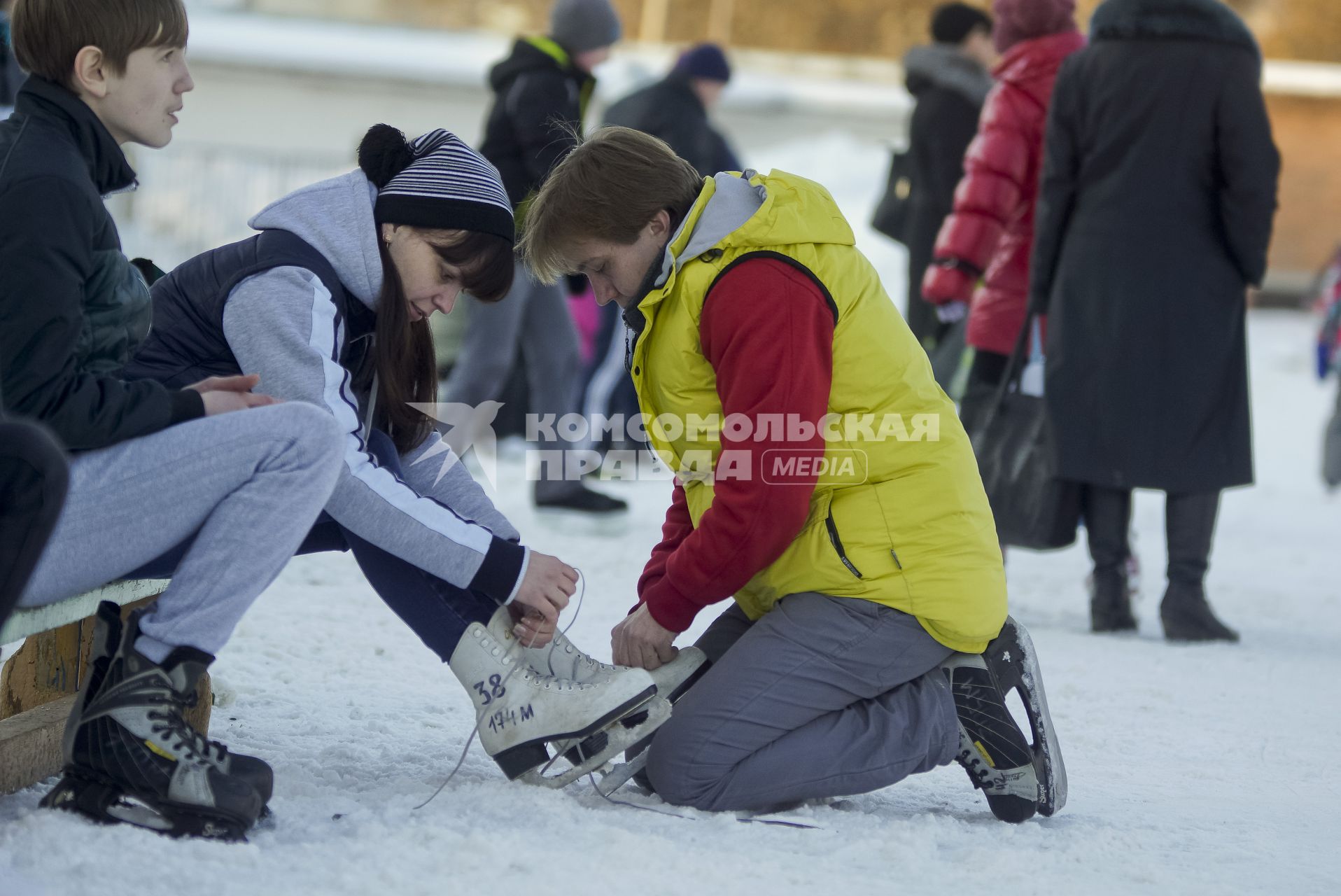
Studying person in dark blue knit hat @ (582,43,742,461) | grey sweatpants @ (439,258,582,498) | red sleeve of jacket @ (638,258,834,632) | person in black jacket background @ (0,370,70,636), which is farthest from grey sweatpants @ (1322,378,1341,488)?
person in black jacket background @ (0,370,70,636)

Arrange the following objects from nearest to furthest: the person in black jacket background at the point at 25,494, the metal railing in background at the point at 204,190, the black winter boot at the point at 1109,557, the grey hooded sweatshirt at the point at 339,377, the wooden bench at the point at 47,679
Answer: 1. the person in black jacket background at the point at 25,494
2. the wooden bench at the point at 47,679
3. the grey hooded sweatshirt at the point at 339,377
4. the black winter boot at the point at 1109,557
5. the metal railing in background at the point at 204,190

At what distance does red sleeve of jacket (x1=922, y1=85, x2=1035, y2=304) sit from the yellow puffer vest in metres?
2.09

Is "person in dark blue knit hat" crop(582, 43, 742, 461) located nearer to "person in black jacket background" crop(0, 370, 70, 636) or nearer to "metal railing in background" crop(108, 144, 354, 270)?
"person in black jacket background" crop(0, 370, 70, 636)

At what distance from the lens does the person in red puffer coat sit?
4.04 m

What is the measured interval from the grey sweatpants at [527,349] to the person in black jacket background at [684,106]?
872mm

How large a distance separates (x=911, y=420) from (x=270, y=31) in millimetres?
10430

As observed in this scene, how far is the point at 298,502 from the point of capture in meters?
1.78

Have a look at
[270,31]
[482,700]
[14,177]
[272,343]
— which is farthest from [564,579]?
[270,31]

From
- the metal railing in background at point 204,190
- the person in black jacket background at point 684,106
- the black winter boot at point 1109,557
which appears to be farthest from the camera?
the metal railing in background at point 204,190

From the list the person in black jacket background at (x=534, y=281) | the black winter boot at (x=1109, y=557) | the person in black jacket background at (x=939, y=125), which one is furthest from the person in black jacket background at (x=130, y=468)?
the person in black jacket background at (x=939, y=125)

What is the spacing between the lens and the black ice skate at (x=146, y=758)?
1696mm

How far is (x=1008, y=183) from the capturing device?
4.05 metres

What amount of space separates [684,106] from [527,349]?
4.14 feet

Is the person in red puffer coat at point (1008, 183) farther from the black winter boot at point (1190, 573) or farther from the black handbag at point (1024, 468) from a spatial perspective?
the black winter boot at point (1190, 573)
